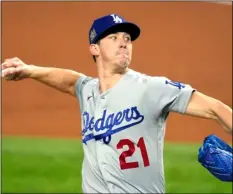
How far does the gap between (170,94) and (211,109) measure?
32 centimetres

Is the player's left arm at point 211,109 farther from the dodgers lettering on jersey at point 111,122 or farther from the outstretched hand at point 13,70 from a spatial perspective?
the outstretched hand at point 13,70

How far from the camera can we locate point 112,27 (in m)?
3.99

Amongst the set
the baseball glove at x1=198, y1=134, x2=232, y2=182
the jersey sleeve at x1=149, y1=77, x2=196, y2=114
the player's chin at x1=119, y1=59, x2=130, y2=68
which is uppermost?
the player's chin at x1=119, y1=59, x2=130, y2=68

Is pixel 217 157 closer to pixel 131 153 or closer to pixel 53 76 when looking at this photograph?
pixel 131 153

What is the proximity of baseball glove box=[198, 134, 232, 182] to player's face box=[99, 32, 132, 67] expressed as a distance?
0.75 m

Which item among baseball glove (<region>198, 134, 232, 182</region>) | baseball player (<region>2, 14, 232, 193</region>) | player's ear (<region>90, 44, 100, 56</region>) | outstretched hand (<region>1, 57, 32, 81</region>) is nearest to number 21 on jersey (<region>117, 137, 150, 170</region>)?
baseball player (<region>2, 14, 232, 193</region>)

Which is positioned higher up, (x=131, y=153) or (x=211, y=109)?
(x=211, y=109)

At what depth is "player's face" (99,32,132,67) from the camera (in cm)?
395

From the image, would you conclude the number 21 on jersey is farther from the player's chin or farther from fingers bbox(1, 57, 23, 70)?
fingers bbox(1, 57, 23, 70)

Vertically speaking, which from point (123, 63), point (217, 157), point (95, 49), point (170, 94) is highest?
point (95, 49)

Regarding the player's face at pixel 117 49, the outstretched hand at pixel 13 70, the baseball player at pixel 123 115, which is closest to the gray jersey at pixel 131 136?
the baseball player at pixel 123 115

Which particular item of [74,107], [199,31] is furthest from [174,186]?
[199,31]

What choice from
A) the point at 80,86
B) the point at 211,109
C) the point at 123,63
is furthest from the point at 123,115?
the point at 211,109

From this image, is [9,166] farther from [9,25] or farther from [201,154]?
[201,154]
